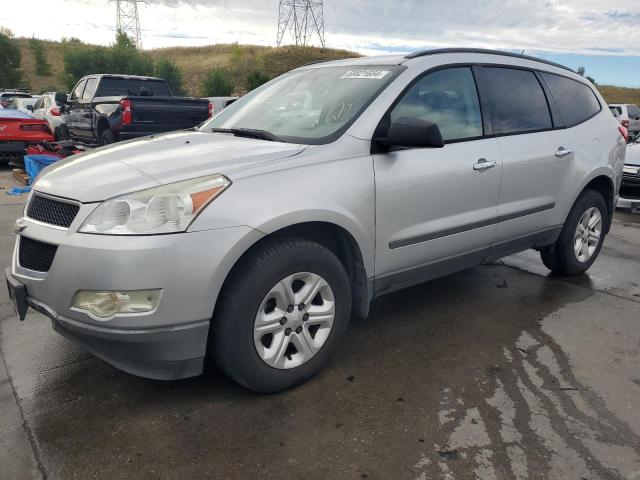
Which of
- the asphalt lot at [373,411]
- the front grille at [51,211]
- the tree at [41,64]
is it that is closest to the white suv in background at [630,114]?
the asphalt lot at [373,411]

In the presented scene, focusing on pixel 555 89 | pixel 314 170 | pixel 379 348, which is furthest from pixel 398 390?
pixel 555 89

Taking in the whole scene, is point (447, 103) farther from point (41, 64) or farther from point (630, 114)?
point (41, 64)

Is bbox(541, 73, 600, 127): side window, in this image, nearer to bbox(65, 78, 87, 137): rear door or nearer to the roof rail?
the roof rail

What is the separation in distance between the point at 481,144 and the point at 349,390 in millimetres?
1839

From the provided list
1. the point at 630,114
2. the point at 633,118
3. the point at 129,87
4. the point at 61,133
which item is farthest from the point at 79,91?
the point at 633,118

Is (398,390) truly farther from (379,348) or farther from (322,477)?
(322,477)

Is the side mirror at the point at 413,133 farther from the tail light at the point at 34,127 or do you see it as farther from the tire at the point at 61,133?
the tire at the point at 61,133

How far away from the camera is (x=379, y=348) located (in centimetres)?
338

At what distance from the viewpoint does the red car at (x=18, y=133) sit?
10.0 m

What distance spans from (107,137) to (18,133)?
6.65 feet

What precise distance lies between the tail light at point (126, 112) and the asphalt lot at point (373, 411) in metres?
5.82

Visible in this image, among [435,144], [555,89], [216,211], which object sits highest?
[555,89]

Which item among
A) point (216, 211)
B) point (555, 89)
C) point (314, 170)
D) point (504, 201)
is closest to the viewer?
point (216, 211)

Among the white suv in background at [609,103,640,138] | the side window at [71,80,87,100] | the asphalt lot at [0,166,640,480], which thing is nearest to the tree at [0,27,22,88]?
the side window at [71,80,87,100]
